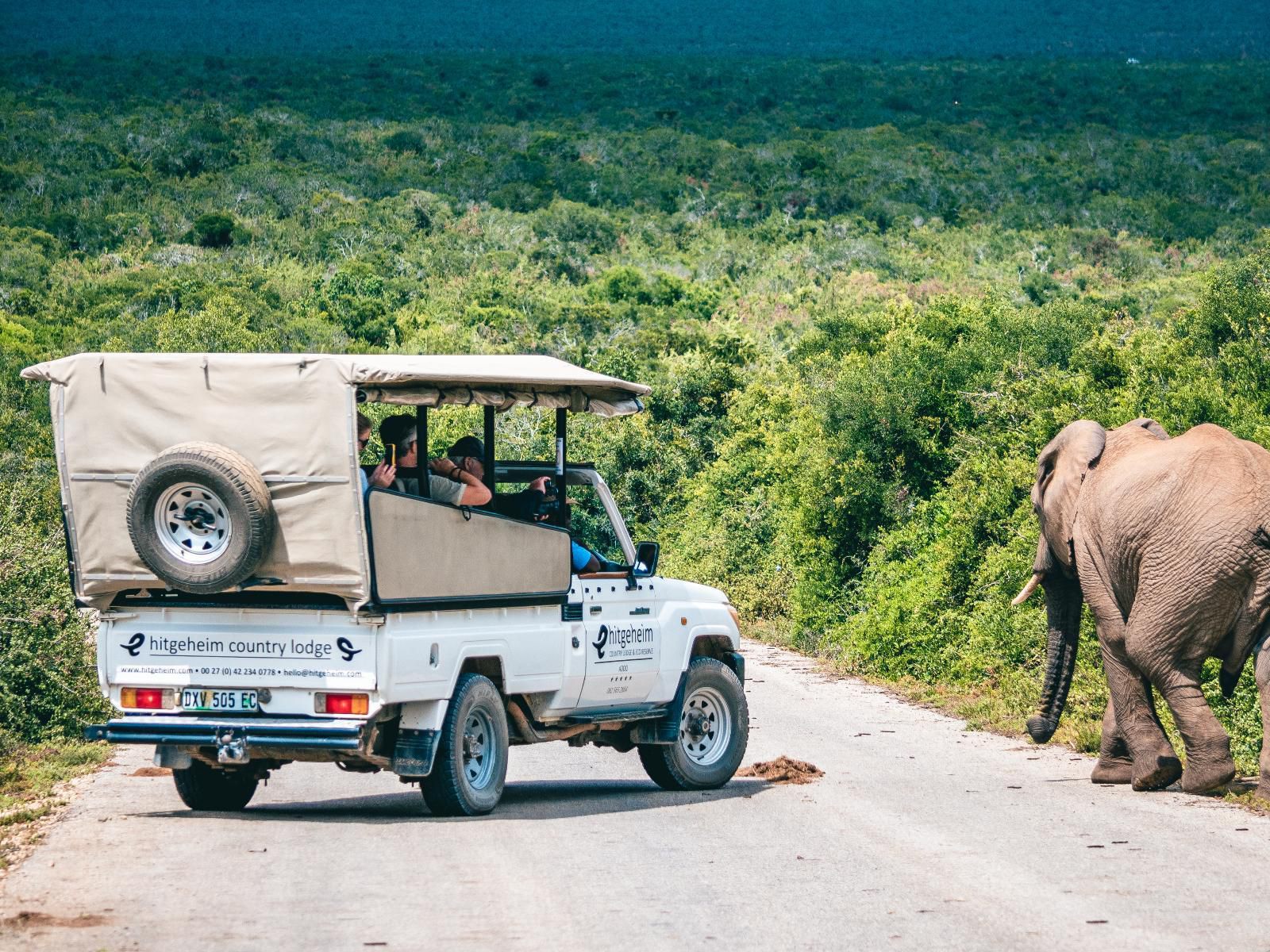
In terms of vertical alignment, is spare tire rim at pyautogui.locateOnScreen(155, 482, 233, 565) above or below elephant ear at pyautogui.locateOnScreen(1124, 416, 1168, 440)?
below

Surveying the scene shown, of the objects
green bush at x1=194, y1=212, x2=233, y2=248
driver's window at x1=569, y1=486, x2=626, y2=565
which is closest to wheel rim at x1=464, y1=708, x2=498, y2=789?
driver's window at x1=569, y1=486, x2=626, y2=565

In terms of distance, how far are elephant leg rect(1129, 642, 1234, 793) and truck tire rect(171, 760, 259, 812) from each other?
6056mm

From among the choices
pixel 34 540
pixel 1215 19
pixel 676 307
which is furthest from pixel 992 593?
pixel 1215 19

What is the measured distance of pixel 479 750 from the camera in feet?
38.3

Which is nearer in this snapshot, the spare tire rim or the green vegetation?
the spare tire rim

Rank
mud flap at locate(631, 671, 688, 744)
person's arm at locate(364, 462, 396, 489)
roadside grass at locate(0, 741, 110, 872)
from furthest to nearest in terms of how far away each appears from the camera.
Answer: mud flap at locate(631, 671, 688, 744) → person's arm at locate(364, 462, 396, 489) → roadside grass at locate(0, 741, 110, 872)

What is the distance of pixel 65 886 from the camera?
29.9ft

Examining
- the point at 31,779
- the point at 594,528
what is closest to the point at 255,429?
the point at 31,779

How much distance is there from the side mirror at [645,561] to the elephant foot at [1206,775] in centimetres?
389

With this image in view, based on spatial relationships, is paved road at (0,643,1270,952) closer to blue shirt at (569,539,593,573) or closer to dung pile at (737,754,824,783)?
dung pile at (737,754,824,783)

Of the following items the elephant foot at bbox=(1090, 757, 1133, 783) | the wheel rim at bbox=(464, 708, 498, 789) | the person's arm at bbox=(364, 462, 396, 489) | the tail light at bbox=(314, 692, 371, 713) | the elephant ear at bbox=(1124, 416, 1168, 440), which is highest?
the elephant ear at bbox=(1124, 416, 1168, 440)

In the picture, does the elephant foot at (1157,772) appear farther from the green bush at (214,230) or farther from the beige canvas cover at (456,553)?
the green bush at (214,230)

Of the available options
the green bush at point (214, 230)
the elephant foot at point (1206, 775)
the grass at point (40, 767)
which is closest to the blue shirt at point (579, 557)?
the grass at point (40, 767)

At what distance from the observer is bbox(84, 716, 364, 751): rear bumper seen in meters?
10.6
